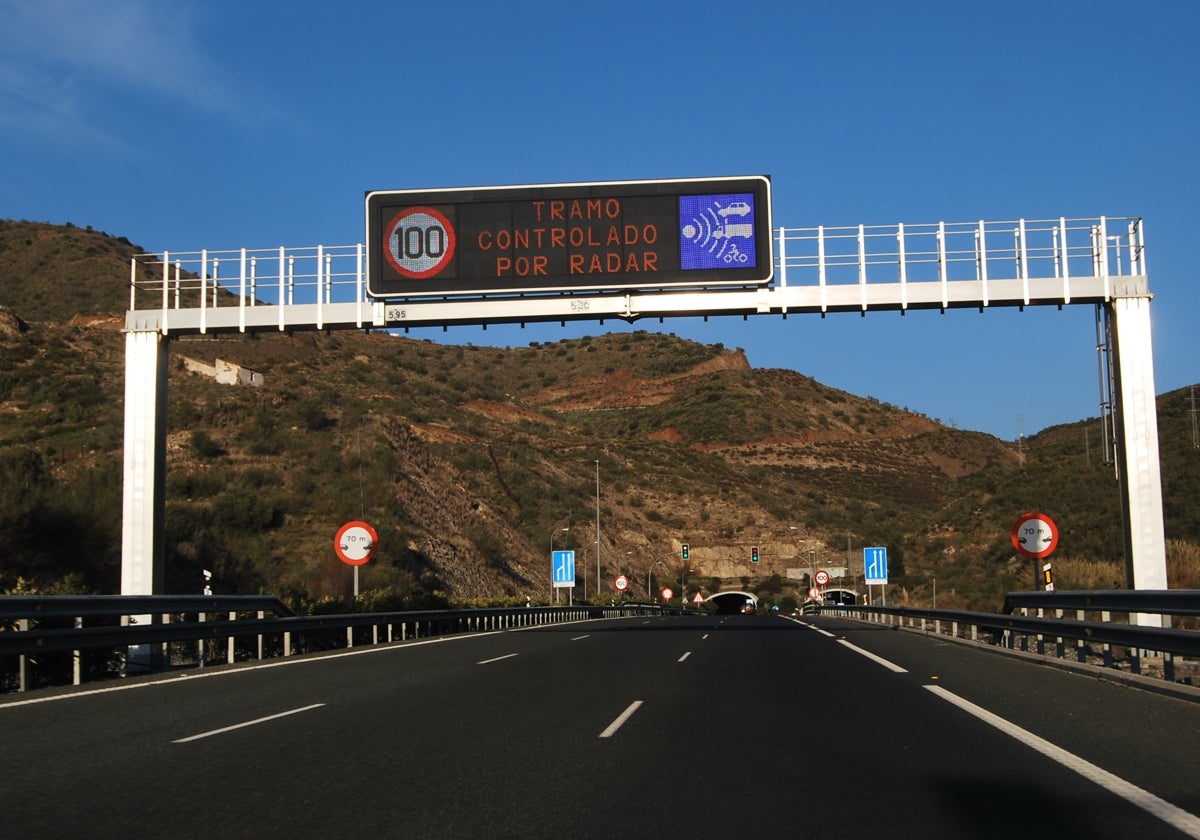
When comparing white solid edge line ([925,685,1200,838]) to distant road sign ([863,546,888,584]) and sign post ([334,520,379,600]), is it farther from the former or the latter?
distant road sign ([863,546,888,584])

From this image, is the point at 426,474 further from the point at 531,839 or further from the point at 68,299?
the point at 531,839

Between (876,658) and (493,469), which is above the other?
(493,469)

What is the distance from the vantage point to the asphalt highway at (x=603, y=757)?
267 inches

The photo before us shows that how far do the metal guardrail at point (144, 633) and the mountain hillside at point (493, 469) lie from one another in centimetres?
292

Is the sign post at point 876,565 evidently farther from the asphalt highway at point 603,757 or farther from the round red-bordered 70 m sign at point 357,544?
the asphalt highway at point 603,757

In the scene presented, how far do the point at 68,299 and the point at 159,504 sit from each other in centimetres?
6662

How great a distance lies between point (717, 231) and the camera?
2244cm

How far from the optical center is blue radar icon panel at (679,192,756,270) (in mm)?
22328

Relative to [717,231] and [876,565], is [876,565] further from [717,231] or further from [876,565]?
[717,231]

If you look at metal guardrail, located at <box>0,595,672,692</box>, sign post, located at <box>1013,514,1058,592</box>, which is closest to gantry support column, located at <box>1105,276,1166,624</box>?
sign post, located at <box>1013,514,1058,592</box>

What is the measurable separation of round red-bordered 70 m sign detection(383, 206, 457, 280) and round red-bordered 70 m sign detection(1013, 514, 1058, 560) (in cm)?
1184

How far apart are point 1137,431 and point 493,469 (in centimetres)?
6328

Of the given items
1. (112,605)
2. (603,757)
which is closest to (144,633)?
(112,605)

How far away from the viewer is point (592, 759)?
8.93m
